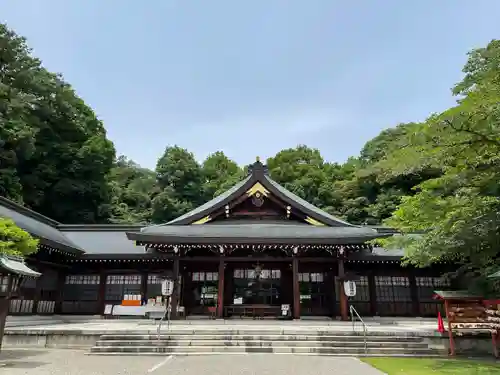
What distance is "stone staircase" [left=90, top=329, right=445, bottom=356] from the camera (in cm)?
1091

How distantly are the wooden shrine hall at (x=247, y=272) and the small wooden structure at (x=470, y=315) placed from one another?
18.4 feet

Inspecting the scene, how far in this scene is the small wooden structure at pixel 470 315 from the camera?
1087cm

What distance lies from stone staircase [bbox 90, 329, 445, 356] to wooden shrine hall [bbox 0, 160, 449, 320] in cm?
508

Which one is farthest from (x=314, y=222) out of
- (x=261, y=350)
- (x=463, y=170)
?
(x=463, y=170)

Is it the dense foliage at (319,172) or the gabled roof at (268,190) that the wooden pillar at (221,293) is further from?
the dense foliage at (319,172)

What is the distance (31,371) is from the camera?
316 inches

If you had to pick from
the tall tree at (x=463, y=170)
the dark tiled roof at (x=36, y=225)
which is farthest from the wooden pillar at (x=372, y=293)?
the dark tiled roof at (x=36, y=225)

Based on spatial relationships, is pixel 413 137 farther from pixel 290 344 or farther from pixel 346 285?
pixel 346 285

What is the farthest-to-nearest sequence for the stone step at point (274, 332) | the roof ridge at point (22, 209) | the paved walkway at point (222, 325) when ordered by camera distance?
the roof ridge at point (22, 209), the paved walkway at point (222, 325), the stone step at point (274, 332)

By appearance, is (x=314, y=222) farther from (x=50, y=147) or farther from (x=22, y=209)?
(x=50, y=147)

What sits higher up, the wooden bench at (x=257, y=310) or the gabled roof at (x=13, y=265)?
the gabled roof at (x=13, y=265)

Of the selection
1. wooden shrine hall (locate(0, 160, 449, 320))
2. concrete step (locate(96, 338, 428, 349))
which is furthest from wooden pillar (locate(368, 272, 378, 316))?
concrete step (locate(96, 338, 428, 349))

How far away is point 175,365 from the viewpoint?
8.92m

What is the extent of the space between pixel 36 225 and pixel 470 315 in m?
19.3
